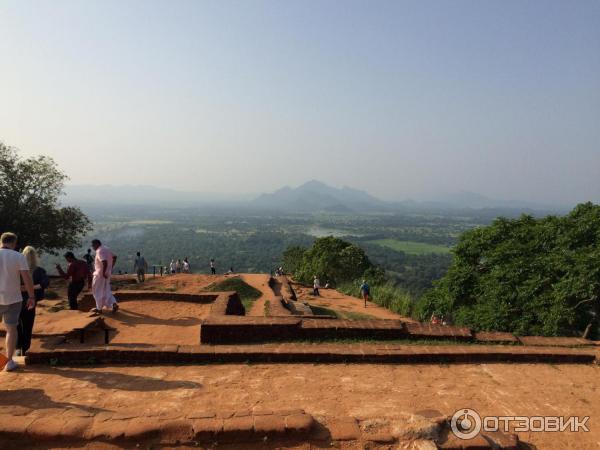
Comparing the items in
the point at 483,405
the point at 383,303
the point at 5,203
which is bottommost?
the point at 383,303

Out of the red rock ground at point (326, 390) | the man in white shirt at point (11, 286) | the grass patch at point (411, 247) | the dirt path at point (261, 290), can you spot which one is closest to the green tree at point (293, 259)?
the dirt path at point (261, 290)

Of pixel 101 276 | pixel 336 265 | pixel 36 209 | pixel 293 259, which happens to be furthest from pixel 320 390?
pixel 293 259

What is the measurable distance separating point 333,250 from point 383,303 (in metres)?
15.4

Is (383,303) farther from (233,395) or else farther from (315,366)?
(233,395)

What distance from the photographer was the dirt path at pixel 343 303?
15133 mm

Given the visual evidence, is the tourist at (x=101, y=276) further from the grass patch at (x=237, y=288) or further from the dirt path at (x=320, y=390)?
the grass patch at (x=237, y=288)

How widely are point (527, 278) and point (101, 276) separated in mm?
12648

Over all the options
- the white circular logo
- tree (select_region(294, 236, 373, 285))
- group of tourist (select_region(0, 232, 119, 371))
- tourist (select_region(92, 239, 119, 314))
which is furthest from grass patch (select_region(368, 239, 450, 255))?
group of tourist (select_region(0, 232, 119, 371))

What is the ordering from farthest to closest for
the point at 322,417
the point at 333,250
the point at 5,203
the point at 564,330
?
the point at 333,250, the point at 5,203, the point at 564,330, the point at 322,417

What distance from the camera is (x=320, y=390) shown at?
14.6 feet

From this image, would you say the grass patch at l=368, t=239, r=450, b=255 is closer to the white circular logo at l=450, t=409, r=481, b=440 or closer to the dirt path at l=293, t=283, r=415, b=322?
the dirt path at l=293, t=283, r=415, b=322

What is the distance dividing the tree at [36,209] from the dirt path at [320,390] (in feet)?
59.7

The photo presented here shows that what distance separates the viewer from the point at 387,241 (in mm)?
155875

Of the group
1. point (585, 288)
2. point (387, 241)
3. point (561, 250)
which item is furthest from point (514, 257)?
point (387, 241)
